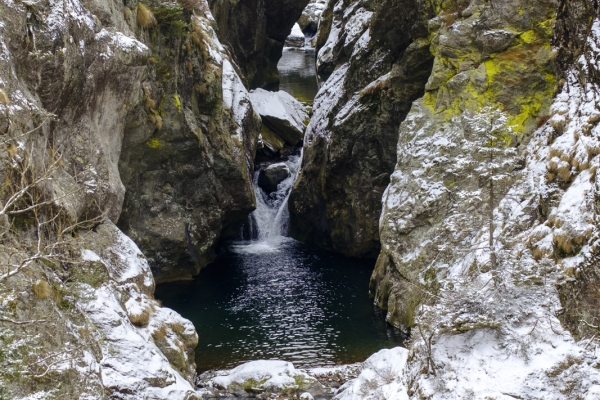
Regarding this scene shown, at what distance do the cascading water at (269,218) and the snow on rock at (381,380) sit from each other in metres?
20.0

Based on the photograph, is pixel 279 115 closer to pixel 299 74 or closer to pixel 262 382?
pixel 299 74

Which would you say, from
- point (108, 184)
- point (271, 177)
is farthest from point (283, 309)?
point (271, 177)

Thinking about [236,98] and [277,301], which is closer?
[277,301]

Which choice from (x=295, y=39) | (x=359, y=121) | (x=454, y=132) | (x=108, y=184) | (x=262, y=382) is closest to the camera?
(x=262, y=382)

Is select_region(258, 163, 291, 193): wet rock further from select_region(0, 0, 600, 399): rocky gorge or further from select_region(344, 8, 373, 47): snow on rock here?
select_region(344, 8, 373, 47): snow on rock

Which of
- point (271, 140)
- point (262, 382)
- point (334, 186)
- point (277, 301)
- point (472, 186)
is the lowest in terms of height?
point (262, 382)

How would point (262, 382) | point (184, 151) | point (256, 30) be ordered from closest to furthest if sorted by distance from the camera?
1. point (262, 382)
2. point (184, 151)
3. point (256, 30)

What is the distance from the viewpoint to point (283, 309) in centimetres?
2541

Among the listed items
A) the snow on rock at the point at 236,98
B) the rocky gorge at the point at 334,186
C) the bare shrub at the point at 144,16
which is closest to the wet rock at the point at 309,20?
the rocky gorge at the point at 334,186

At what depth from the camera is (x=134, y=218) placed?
2947 cm

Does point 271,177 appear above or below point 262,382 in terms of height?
above

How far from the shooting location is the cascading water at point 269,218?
123 ft

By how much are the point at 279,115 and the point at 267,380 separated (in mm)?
28369

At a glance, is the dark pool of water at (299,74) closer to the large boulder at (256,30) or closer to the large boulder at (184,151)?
the large boulder at (256,30)
